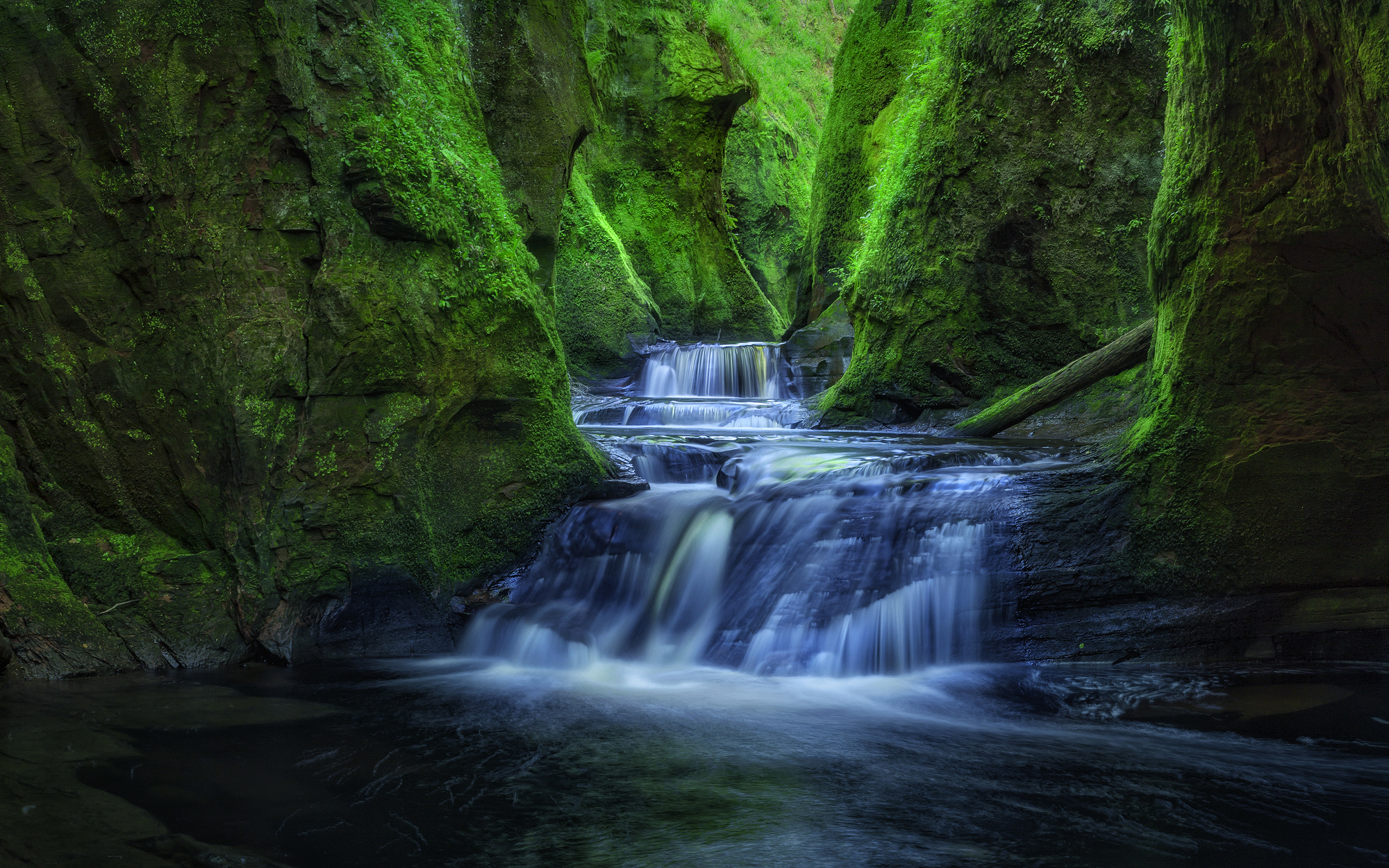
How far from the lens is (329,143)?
17.8 ft

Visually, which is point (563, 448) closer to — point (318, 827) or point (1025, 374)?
point (318, 827)

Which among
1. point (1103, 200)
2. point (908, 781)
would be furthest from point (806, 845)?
point (1103, 200)

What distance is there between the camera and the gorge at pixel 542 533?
10.9 ft

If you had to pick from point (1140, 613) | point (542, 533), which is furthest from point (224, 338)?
point (1140, 613)

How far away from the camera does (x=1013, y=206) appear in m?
9.68

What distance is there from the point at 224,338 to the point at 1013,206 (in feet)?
25.9

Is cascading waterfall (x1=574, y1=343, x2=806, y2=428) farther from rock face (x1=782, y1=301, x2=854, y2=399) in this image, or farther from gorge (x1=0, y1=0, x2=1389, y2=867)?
gorge (x1=0, y1=0, x2=1389, y2=867)

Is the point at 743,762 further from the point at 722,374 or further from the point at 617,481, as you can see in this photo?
the point at 722,374

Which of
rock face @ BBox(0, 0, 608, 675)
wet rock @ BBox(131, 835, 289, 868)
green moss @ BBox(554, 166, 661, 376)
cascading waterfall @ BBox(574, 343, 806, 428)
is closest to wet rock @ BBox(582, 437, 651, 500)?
rock face @ BBox(0, 0, 608, 675)

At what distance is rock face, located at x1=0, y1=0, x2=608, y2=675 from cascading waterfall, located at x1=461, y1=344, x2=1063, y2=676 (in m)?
0.76

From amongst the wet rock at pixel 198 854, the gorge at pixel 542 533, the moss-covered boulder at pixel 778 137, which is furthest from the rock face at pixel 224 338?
the moss-covered boulder at pixel 778 137

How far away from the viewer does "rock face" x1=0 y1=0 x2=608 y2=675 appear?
4.91 metres

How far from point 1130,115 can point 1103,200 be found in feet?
2.88

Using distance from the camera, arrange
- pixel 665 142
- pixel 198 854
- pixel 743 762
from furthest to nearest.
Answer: pixel 665 142 → pixel 743 762 → pixel 198 854
